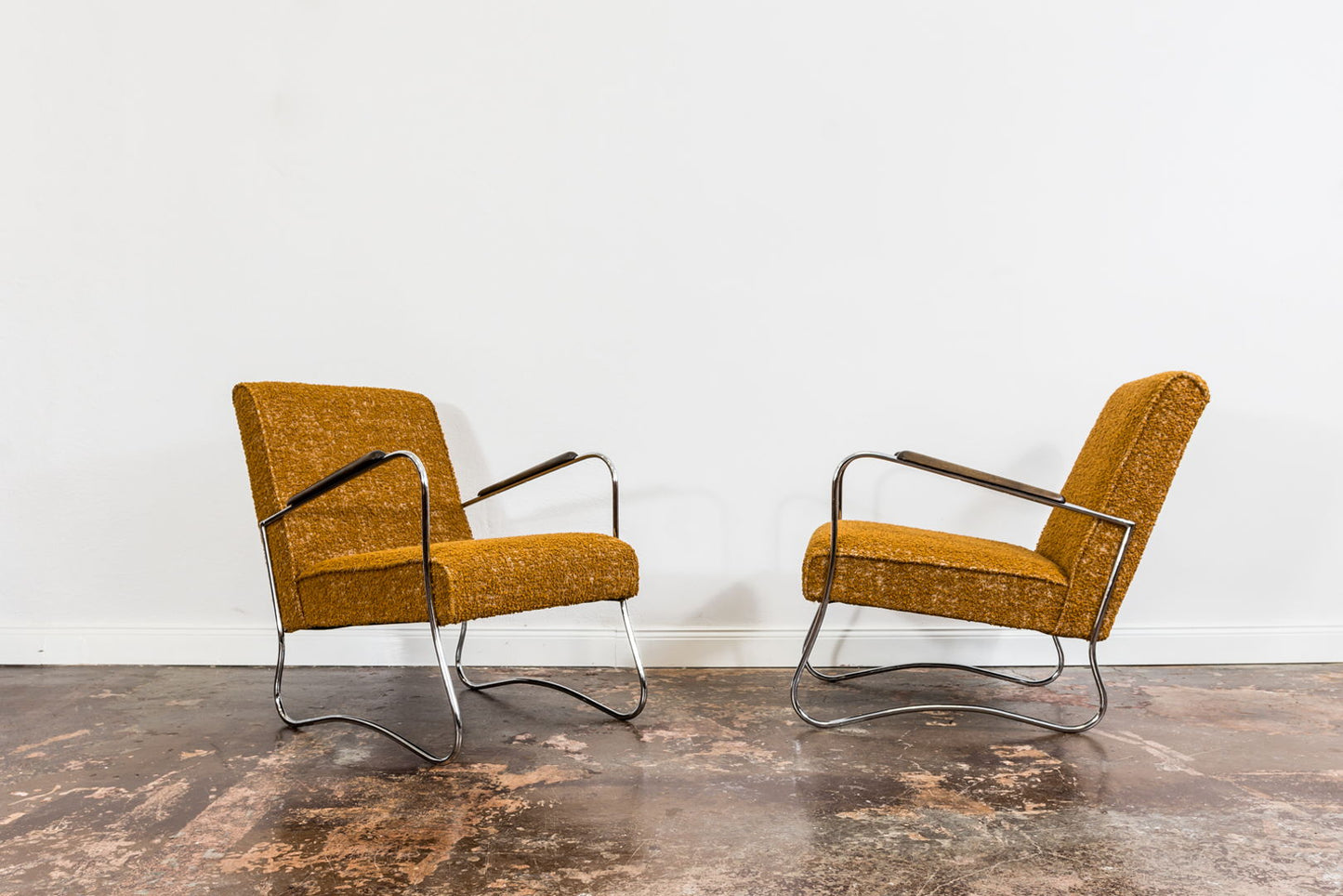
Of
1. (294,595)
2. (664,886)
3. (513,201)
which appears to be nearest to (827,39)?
(513,201)

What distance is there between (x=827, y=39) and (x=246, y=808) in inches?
105

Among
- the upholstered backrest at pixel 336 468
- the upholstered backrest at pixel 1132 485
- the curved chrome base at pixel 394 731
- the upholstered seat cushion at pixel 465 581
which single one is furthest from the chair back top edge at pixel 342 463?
the upholstered backrest at pixel 1132 485

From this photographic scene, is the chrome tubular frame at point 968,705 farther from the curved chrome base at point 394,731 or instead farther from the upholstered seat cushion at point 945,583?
the curved chrome base at point 394,731

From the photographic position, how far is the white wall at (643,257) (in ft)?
9.73

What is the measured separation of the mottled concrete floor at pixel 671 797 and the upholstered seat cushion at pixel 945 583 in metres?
0.31

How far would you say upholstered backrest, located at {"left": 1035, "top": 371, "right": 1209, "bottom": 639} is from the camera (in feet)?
6.91

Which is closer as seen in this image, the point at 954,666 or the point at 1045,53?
the point at 954,666

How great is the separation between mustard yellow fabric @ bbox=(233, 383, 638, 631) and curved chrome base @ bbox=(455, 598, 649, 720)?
0.59ft

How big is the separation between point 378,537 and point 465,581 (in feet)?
2.04

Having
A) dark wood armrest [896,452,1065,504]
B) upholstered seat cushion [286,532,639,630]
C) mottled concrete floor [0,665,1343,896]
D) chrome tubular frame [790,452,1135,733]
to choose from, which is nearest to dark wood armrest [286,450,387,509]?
upholstered seat cushion [286,532,639,630]

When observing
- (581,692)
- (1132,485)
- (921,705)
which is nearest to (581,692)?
(581,692)

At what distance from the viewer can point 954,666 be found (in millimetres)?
2760

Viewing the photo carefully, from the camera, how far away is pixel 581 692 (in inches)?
104

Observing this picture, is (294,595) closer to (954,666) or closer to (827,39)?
(954,666)
